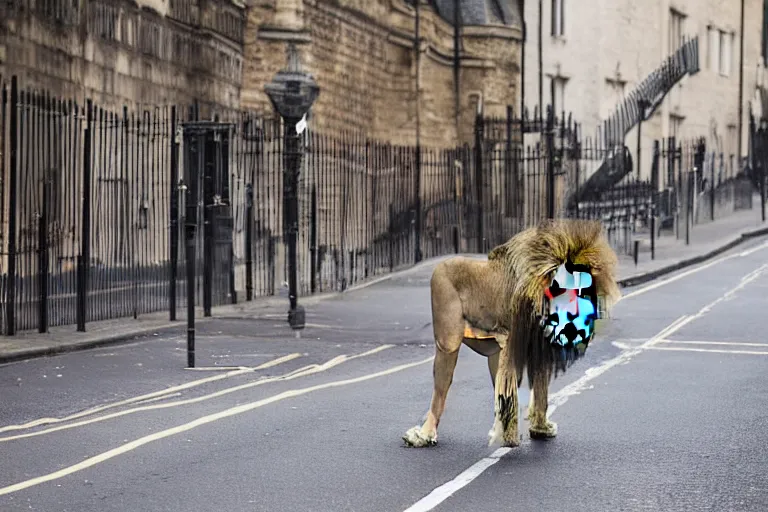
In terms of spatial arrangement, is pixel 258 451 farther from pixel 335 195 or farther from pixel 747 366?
pixel 335 195

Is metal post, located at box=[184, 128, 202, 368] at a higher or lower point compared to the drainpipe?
lower

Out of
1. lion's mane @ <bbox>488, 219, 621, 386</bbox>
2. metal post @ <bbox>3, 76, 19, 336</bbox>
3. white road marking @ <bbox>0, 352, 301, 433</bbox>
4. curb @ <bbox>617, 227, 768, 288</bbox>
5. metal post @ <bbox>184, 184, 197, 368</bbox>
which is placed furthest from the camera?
curb @ <bbox>617, 227, 768, 288</bbox>

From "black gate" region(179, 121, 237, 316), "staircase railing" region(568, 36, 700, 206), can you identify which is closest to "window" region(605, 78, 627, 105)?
"staircase railing" region(568, 36, 700, 206)

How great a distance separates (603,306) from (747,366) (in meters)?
5.44

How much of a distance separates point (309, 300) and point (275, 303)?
774mm

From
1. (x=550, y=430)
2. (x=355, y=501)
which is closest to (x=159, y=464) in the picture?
(x=355, y=501)

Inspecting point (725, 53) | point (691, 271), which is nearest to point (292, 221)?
point (691, 271)

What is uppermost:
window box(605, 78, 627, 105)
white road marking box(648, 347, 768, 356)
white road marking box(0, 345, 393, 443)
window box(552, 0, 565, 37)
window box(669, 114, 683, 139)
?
window box(552, 0, 565, 37)

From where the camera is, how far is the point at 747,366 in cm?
Result: 1373

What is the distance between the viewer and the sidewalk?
1434cm

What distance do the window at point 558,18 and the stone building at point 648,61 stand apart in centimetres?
3

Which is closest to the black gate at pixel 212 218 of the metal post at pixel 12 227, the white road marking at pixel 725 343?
the metal post at pixel 12 227

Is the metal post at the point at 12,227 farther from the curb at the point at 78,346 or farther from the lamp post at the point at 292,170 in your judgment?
the lamp post at the point at 292,170

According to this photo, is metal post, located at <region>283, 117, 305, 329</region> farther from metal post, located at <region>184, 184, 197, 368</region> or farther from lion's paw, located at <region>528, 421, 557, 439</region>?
lion's paw, located at <region>528, 421, 557, 439</region>
